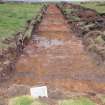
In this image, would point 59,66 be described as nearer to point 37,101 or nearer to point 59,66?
point 59,66

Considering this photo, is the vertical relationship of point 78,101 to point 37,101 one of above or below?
below

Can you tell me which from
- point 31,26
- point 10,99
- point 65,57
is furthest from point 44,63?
point 31,26

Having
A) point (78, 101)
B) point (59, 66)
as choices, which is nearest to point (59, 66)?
point (59, 66)

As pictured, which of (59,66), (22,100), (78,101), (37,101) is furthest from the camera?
(59,66)

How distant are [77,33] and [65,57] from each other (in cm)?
600

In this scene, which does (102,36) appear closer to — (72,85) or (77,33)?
(77,33)

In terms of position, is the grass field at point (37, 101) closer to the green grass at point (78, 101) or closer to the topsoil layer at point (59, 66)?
the green grass at point (78, 101)

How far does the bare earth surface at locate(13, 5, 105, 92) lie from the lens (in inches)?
464

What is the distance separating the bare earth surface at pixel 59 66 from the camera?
1180 cm

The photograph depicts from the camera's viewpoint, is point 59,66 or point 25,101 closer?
point 25,101

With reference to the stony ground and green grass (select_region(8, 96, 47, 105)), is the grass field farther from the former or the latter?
Result: the stony ground

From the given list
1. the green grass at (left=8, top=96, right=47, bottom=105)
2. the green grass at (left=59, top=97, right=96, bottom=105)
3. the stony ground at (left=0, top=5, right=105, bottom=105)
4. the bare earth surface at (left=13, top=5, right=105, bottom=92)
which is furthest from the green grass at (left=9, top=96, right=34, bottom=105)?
the bare earth surface at (left=13, top=5, right=105, bottom=92)

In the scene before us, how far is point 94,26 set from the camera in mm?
22047

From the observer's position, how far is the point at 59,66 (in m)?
14.1
